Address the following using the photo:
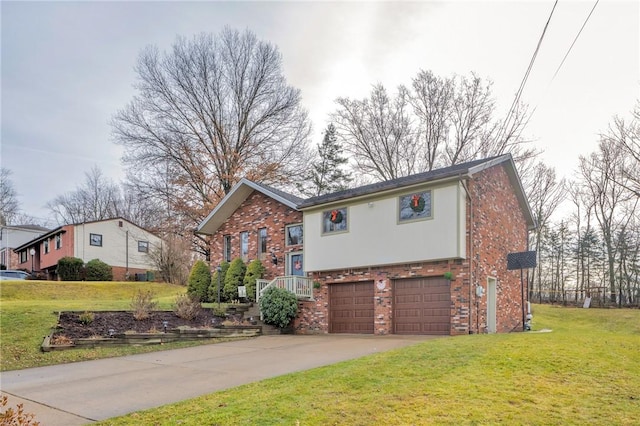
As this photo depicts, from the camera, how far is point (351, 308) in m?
16.8

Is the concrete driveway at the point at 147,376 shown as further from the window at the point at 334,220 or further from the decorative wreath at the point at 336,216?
the decorative wreath at the point at 336,216

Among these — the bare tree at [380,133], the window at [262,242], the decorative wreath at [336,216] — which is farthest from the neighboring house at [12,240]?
the decorative wreath at [336,216]

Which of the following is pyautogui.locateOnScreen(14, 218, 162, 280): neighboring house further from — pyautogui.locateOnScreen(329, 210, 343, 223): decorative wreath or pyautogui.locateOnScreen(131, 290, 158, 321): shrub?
pyautogui.locateOnScreen(329, 210, 343, 223): decorative wreath

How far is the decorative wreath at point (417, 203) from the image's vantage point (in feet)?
48.1

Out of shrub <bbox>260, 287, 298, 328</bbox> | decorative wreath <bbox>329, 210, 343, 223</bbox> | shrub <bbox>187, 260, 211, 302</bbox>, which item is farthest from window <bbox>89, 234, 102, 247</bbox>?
decorative wreath <bbox>329, 210, 343, 223</bbox>

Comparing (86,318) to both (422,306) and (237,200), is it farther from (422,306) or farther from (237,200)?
(422,306)

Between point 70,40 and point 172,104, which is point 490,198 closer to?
point 70,40

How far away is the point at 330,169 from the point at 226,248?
15908mm

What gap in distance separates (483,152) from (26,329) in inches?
955

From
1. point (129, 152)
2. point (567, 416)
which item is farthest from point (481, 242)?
point (129, 152)

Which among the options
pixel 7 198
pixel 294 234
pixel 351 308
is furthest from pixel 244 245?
pixel 7 198

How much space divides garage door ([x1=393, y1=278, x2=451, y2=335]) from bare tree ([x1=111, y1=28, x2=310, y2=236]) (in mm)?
15637

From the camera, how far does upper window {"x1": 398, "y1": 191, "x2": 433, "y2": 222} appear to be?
14570 millimetres

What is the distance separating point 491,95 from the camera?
27.6 meters
